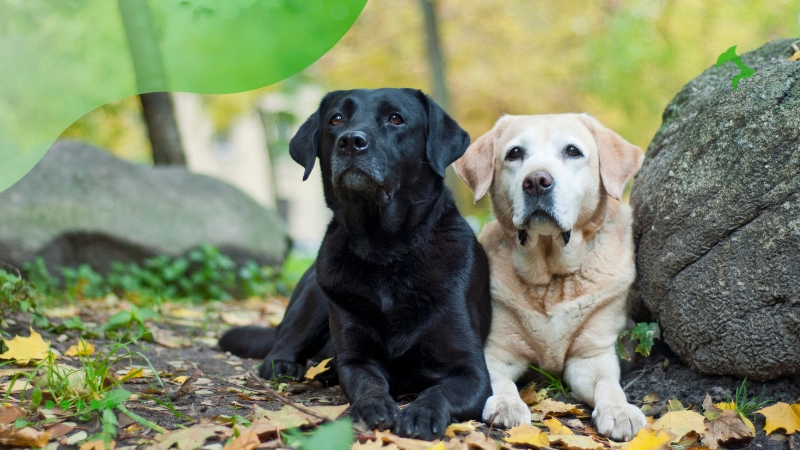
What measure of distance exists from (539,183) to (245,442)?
175 centimetres

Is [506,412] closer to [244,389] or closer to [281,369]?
[244,389]

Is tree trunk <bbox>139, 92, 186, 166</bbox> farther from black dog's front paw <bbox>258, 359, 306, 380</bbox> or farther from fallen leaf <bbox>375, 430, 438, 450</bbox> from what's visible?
fallen leaf <bbox>375, 430, 438, 450</bbox>

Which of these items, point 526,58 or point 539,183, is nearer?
point 539,183

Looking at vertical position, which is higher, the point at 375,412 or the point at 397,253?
the point at 397,253

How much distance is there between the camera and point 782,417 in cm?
273

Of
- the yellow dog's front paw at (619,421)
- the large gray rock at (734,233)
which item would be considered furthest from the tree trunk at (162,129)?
the yellow dog's front paw at (619,421)

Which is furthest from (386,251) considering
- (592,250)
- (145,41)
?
(145,41)

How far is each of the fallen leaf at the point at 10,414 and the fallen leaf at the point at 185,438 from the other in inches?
22.6

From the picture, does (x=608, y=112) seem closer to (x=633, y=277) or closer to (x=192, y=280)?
(x=192, y=280)

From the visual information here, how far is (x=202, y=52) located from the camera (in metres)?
4.58

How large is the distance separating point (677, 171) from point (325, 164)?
1793 millimetres

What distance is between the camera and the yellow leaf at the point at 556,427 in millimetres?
2746

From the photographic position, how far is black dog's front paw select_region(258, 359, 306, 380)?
3.67 m
